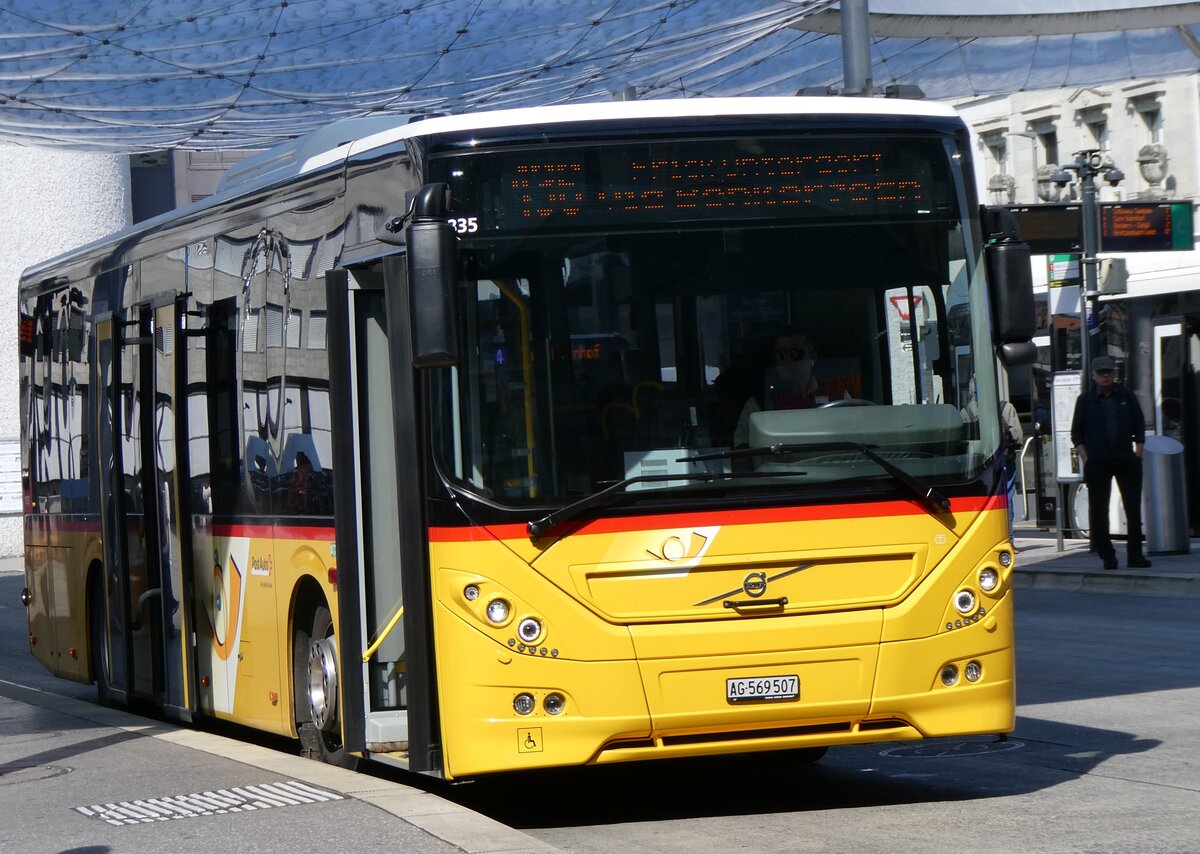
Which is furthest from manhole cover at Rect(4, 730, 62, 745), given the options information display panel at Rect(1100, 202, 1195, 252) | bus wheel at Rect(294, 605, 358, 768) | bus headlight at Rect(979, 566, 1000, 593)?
information display panel at Rect(1100, 202, 1195, 252)

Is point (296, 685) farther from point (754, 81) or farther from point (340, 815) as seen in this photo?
point (754, 81)

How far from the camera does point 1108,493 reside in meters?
20.9

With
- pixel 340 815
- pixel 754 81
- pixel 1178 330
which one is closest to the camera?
pixel 340 815

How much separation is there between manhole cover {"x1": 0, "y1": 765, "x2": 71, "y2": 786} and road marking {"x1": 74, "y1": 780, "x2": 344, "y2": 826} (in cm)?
116

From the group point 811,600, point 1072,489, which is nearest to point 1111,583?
point 1072,489

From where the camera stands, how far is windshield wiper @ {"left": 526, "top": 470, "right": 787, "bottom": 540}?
8016mm

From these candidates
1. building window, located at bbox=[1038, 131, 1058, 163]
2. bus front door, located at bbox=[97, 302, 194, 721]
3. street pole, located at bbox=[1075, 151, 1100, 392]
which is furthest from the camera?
building window, located at bbox=[1038, 131, 1058, 163]

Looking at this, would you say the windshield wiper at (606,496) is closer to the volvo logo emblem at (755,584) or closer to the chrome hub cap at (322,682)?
the volvo logo emblem at (755,584)

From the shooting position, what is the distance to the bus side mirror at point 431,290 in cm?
777

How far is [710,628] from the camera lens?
8.10m

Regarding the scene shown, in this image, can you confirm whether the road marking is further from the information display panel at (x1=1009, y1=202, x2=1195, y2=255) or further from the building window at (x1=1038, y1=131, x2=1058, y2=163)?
the building window at (x1=1038, y1=131, x2=1058, y2=163)

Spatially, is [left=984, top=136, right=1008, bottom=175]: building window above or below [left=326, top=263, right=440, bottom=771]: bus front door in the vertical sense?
above

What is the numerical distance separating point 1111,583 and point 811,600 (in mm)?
12439

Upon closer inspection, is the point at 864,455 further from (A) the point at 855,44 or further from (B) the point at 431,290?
(A) the point at 855,44
